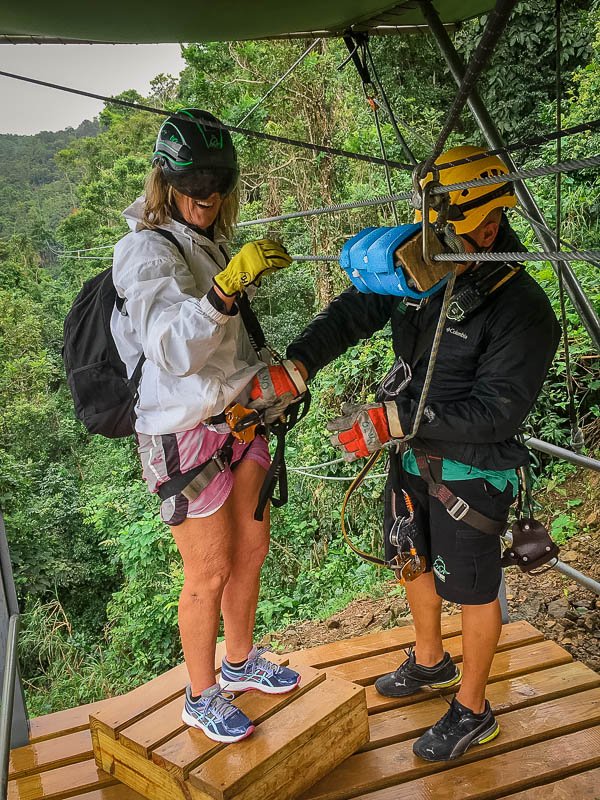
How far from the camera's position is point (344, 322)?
2.37m

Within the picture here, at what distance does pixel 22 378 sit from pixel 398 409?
12301mm

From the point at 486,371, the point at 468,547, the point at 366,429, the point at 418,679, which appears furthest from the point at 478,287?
the point at 418,679

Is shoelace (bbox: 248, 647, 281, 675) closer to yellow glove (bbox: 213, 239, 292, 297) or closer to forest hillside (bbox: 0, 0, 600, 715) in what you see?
yellow glove (bbox: 213, 239, 292, 297)

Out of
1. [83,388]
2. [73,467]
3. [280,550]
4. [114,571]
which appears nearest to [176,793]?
[83,388]

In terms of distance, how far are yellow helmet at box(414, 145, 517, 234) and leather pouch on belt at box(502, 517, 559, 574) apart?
0.95 meters

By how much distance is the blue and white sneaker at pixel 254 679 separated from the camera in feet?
7.63

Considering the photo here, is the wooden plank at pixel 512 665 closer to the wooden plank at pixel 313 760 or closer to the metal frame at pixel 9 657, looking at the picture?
the wooden plank at pixel 313 760

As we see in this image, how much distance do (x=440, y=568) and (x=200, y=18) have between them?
1.76 meters

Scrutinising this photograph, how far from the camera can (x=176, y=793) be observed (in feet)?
6.86

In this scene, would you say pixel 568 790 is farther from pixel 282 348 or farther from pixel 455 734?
pixel 282 348

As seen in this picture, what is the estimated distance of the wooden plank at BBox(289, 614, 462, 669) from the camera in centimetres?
285

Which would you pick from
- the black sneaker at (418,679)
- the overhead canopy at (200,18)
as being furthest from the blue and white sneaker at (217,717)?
the overhead canopy at (200,18)

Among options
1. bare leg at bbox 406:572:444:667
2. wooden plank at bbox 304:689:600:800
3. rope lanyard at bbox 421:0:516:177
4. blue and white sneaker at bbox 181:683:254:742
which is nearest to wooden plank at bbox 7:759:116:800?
blue and white sneaker at bbox 181:683:254:742

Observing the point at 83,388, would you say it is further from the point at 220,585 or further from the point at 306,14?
the point at 306,14
